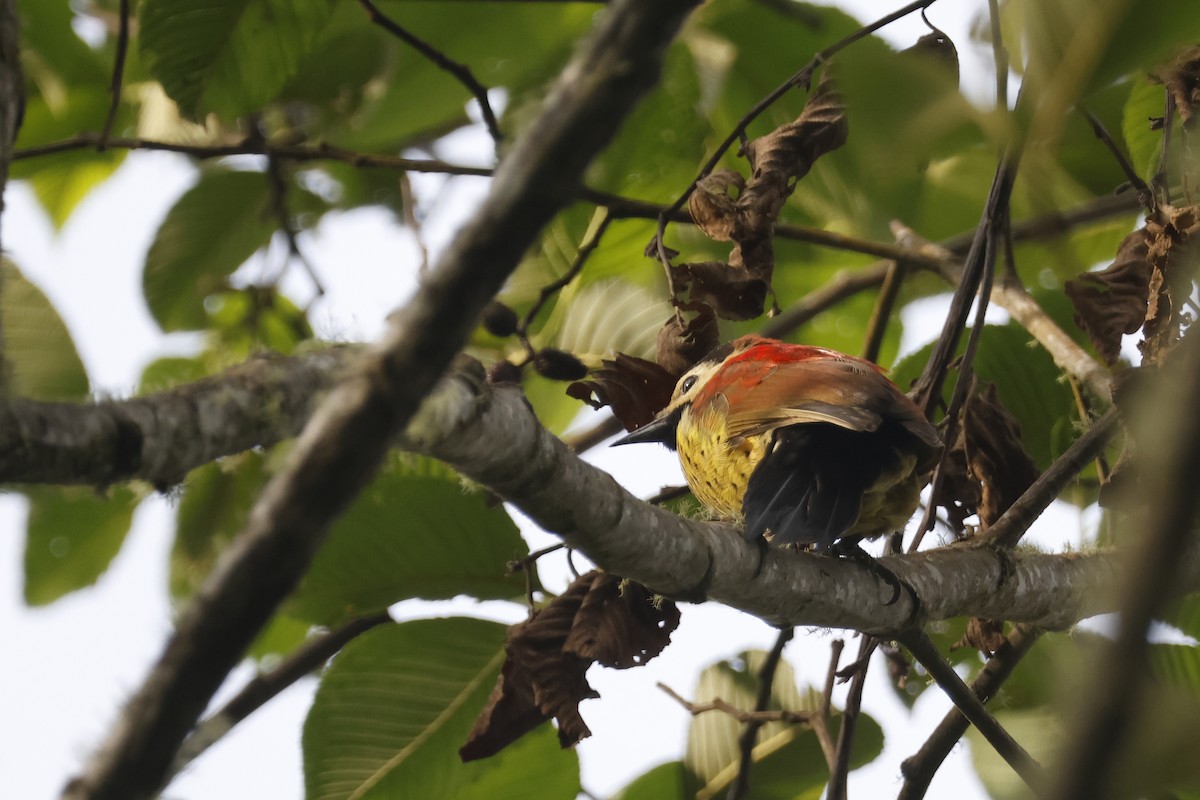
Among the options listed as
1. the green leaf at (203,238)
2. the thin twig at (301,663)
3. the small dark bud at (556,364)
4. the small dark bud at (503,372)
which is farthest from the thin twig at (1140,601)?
the green leaf at (203,238)

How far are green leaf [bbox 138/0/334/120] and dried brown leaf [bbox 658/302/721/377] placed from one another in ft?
3.21

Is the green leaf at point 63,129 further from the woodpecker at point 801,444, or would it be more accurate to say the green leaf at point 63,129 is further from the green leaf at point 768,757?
the green leaf at point 768,757

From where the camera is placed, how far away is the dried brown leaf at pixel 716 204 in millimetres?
2182

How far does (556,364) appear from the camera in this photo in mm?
2105

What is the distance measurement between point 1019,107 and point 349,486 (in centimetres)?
66

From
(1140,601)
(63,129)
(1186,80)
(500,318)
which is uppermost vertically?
(63,129)

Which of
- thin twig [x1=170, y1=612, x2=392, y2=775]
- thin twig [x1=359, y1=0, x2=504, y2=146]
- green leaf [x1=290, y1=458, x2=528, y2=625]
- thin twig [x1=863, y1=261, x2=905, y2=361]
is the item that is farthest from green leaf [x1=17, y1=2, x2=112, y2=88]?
thin twig [x1=863, y1=261, x2=905, y2=361]

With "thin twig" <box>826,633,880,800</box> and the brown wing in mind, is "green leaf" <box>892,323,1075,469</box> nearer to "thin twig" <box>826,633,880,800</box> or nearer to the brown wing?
the brown wing

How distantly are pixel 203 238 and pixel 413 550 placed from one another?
5.35 feet

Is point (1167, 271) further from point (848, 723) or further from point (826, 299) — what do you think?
point (826, 299)

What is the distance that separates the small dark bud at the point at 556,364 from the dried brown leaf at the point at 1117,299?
102 centimetres

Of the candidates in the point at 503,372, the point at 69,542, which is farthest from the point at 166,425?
the point at 69,542

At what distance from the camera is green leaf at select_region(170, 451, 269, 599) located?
10.2 ft

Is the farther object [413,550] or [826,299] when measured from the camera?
[826,299]
